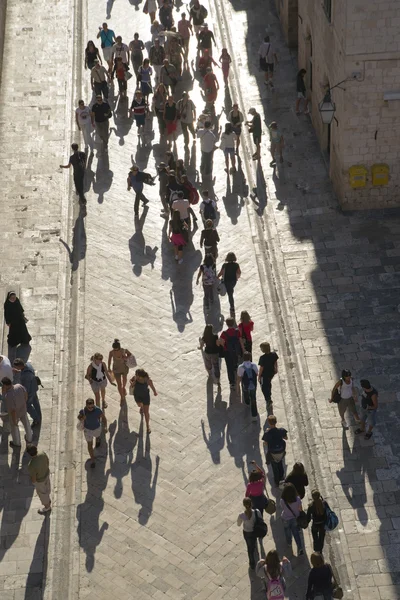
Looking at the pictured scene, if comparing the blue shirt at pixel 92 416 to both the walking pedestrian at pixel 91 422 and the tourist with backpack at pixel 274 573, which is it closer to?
the walking pedestrian at pixel 91 422

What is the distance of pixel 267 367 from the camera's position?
23.5 metres

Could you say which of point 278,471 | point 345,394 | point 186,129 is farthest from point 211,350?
point 186,129

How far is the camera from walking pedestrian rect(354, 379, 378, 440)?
892 inches

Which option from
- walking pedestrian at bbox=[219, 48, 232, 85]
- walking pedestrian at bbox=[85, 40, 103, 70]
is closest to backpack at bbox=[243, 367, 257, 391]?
walking pedestrian at bbox=[219, 48, 232, 85]

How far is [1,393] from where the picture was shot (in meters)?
23.7

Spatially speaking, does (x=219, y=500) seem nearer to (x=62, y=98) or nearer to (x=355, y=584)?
(x=355, y=584)

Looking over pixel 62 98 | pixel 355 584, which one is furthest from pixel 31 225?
pixel 355 584

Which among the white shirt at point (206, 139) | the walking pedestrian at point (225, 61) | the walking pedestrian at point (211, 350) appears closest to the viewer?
the walking pedestrian at point (211, 350)

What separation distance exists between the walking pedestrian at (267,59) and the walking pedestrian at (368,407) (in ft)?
46.8

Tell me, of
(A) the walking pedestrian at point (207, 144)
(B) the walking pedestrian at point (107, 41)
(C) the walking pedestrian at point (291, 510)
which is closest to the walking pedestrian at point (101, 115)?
(A) the walking pedestrian at point (207, 144)

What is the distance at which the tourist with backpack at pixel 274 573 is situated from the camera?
1889 cm

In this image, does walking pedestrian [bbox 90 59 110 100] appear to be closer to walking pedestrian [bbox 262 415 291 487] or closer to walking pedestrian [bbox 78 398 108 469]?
walking pedestrian [bbox 78 398 108 469]

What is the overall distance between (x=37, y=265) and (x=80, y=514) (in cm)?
800

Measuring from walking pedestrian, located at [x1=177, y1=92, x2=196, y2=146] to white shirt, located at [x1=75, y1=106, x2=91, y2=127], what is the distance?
227cm
